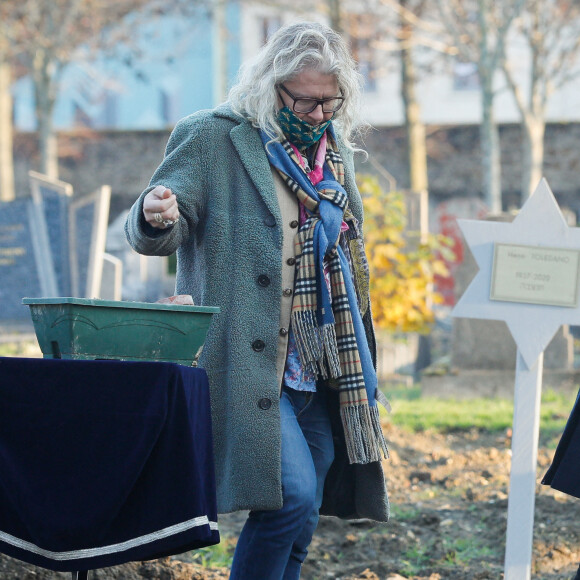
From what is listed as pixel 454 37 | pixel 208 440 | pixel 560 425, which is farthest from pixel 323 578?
pixel 454 37

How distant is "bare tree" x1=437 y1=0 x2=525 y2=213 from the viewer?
47.6 ft

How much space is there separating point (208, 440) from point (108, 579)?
121 centimetres

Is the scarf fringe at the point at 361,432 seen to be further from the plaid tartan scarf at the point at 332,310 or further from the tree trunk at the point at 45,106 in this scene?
the tree trunk at the point at 45,106

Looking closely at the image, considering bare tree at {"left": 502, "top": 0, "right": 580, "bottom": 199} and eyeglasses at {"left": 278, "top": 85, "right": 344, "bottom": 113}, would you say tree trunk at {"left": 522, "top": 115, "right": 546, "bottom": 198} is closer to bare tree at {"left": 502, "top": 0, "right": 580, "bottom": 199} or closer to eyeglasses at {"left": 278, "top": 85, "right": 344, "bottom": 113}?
bare tree at {"left": 502, "top": 0, "right": 580, "bottom": 199}

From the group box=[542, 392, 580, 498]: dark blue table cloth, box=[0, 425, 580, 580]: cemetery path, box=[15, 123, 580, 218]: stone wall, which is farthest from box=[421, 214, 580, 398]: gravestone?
box=[15, 123, 580, 218]: stone wall

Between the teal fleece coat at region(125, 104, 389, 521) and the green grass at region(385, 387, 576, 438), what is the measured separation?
4.17 m

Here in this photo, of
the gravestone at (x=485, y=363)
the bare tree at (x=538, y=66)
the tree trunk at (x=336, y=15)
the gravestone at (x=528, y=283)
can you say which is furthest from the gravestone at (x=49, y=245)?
the gravestone at (x=528, y=283)

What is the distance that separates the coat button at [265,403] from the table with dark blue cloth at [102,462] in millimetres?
357

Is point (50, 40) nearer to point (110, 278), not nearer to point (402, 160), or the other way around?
point (402, 160)

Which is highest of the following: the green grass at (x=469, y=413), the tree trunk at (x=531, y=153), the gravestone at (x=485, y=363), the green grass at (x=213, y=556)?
the tree trunk at (x=531, y=153)

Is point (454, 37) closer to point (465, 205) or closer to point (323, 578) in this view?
point (465, 205)

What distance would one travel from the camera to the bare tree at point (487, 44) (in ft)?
47.6

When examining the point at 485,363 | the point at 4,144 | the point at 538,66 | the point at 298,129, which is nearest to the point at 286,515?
the point at 298,129

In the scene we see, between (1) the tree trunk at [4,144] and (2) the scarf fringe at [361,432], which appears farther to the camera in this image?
(1) the tree trunk at [4,144]
